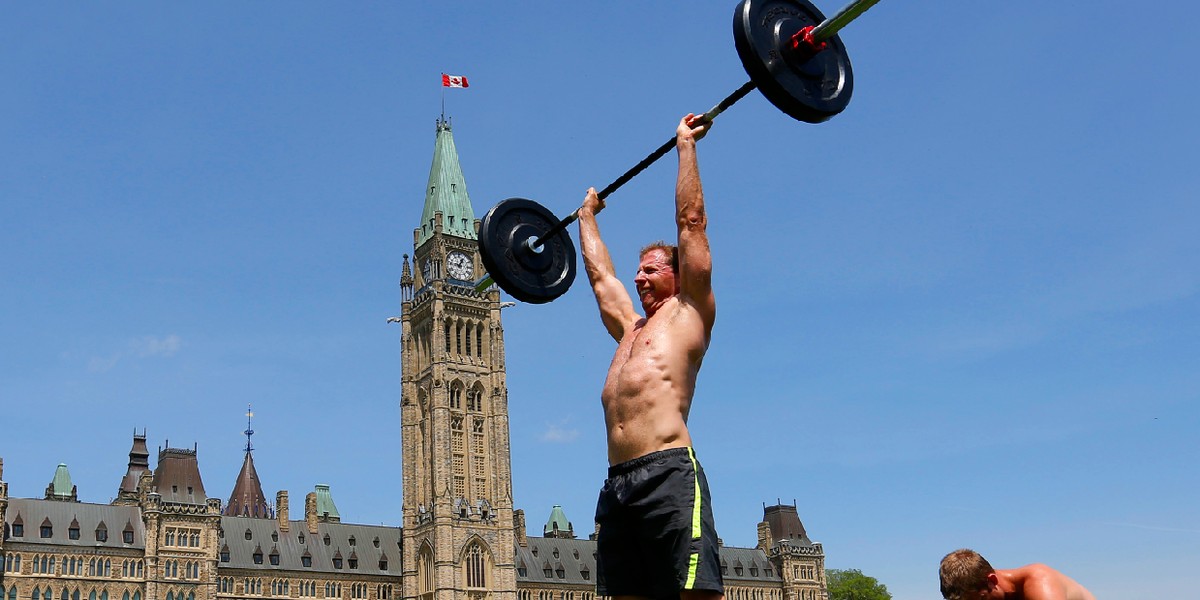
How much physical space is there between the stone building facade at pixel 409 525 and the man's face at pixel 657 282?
73393mm

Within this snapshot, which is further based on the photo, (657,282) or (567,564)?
(567,564)

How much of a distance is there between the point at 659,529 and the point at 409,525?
3155 inches

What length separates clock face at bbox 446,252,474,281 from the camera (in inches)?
3423

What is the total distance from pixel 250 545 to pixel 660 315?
266 ft

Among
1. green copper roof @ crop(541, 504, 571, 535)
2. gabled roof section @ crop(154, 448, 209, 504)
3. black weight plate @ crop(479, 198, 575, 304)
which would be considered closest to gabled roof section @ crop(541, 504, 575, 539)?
green copper roof @ crop(541, 504, 571, 535)

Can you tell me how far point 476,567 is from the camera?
81250mm

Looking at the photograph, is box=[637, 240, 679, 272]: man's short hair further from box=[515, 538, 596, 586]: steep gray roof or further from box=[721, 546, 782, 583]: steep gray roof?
box=[721, 546, 782, 583]: steep gray roof

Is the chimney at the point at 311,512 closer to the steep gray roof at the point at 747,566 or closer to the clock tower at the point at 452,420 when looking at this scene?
the clock tower at the point at 452,420

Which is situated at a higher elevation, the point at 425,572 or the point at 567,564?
the point at 567,564

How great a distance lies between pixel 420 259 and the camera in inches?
3501

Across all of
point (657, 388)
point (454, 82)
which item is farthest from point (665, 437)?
point (454, 82)

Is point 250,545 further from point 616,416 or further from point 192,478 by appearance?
point 616,416

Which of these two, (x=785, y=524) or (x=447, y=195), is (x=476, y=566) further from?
(x=785, y=524)

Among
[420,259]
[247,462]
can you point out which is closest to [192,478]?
[420,259]
